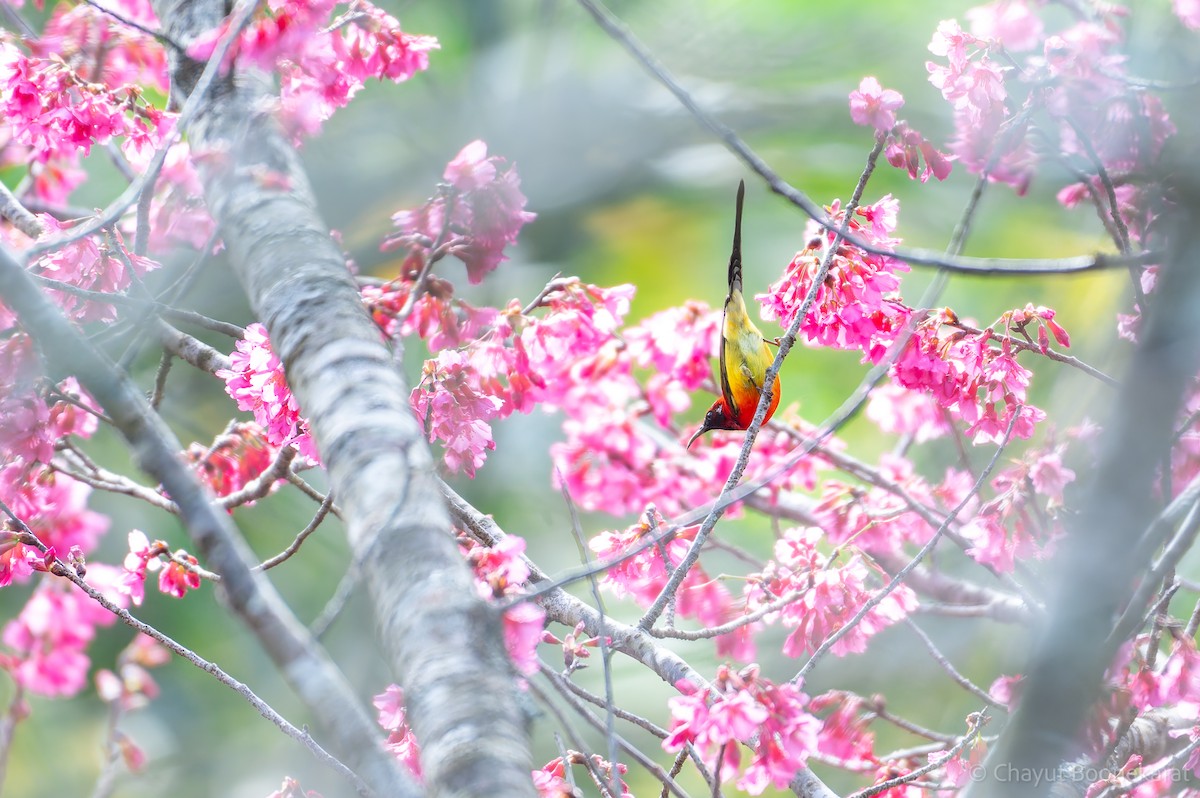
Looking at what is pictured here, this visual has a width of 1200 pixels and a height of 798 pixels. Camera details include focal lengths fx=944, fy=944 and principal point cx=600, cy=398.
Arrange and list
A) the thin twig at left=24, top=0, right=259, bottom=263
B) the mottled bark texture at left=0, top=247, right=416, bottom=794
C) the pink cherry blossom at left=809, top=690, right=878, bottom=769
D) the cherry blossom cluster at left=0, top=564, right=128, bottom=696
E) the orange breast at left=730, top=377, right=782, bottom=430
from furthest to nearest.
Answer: the cherry blossom cluster at left=0, top=564, right=128, bottom=696 → the orange breast at left=730, top=377, right=782, bottom=430 → the pink cherry blossom at left=809, top=690, right=878, bottom=769 → the thin twig at left=24, top=0, right=259, bottom=263 → the mottled bark texture at left=0, top=247, right=416, bottom=794

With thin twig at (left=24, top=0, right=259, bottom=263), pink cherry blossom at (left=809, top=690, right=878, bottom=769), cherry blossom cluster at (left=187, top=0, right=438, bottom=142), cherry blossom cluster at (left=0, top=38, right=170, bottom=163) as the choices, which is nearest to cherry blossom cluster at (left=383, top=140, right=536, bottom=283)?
cherry blossom cluster at (left=187, top=0, right=438, bottom=142)

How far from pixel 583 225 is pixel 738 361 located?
3.44 metres

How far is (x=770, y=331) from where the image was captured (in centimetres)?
369

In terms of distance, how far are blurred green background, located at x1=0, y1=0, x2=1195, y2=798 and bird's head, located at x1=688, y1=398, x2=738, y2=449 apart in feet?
4.83

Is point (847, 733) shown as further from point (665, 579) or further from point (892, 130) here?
point (892, 130)

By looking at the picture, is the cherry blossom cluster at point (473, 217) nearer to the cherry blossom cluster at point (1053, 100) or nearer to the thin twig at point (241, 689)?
the thin twig at point (241, 689)

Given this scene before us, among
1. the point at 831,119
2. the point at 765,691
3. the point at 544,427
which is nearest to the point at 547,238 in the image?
the point at 544,427

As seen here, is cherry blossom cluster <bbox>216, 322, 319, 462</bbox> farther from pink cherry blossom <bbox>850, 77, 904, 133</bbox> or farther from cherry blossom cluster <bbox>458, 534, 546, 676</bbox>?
pink cherry blossom <bbox>850, 77, 904, 133</bbox>

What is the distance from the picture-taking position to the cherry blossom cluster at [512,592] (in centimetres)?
115

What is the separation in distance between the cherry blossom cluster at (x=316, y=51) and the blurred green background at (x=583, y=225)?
2184mm

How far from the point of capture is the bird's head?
270 centimetres

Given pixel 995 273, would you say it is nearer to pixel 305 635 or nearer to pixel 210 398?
pixel 305 635

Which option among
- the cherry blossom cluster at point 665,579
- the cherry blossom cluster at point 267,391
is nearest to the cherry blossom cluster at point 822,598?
the cherry blossom cluster at point 665,579

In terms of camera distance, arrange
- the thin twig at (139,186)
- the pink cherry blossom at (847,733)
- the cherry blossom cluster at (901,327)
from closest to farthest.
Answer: the thin twig at (139,186) < the cherry blossom cluster at (901,327) < the pink cherry blossom at (847,733)
